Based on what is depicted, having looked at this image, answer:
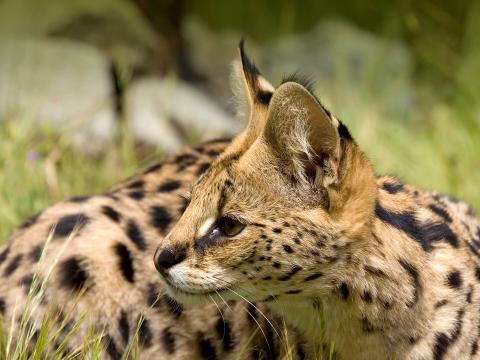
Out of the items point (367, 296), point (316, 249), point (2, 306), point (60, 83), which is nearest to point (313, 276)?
point (316, 249)

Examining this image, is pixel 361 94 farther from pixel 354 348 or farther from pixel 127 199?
pixel 354 348

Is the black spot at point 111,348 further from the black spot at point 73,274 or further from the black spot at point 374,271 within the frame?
the black spot at point 374,271

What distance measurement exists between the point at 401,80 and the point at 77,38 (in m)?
3.02

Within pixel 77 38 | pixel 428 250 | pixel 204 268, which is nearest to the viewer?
pixel 204 268

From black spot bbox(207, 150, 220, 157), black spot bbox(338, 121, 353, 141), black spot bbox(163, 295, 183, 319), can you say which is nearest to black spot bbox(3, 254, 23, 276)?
black spot bbox(163, 295, 183, 319)

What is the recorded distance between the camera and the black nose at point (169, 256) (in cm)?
353

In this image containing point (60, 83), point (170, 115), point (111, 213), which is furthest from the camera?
point (60, 83)

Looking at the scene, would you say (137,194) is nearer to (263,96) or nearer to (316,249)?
(263,96)

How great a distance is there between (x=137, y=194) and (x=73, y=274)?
49 centimetres

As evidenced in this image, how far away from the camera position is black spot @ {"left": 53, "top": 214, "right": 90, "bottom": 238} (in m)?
4.44

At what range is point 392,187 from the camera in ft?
13.3

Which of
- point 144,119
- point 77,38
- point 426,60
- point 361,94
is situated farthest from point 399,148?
point 77,38

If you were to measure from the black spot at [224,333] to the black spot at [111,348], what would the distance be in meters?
0.41

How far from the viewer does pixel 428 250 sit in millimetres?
3834
